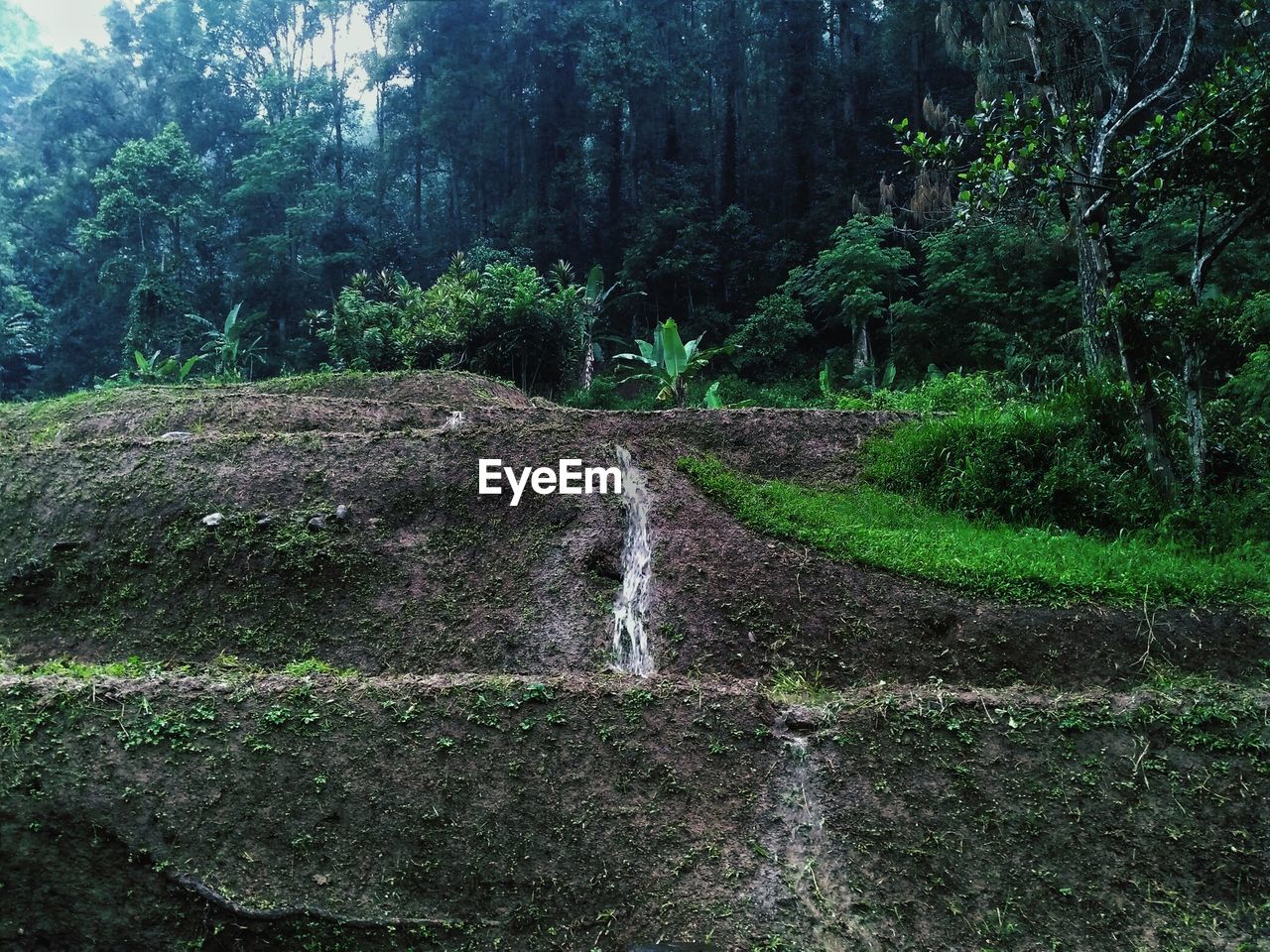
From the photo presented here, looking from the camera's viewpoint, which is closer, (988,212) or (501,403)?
(988,212)

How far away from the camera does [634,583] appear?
22.4ft

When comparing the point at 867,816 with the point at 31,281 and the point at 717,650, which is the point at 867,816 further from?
the point at 31,281

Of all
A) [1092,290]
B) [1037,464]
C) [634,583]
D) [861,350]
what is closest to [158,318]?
[861,350]

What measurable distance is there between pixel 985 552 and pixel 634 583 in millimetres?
2778

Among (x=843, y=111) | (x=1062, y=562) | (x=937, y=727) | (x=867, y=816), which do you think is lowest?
(x=867, y=816)

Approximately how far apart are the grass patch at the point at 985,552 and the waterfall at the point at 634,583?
70 centimetres

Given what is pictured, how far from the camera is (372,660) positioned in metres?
6.89

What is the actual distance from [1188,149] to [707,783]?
21.0ft

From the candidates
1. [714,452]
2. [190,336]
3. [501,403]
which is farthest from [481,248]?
[714,452]

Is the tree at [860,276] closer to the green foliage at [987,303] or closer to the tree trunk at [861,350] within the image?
the tree trunk at [861,350]

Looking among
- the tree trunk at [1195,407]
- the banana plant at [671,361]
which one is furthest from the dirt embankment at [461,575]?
the banana plant at [671,361]

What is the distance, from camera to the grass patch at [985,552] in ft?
19.3

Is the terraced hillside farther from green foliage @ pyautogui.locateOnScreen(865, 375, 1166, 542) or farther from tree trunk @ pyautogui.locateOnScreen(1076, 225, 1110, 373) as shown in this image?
tree trunk @ pyautogui.locateOnScreen(1076, 225, 1110, 373)

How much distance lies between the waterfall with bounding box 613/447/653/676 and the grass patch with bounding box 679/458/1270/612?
697 millimetres
